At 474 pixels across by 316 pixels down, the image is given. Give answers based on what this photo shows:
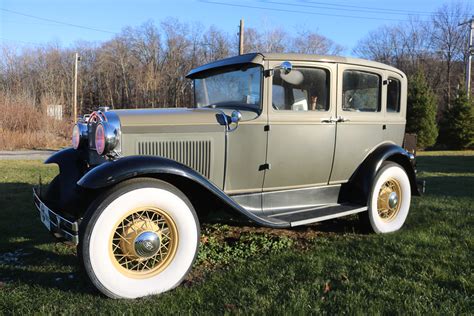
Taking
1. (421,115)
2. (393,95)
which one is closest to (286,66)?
(393,95)

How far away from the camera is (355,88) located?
4.60 meters

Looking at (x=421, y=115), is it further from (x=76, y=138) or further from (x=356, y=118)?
(x=76, y=138)

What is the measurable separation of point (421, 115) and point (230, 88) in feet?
73.0

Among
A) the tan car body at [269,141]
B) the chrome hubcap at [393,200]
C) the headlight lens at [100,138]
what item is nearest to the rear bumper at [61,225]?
the headlight lens at [100,138]

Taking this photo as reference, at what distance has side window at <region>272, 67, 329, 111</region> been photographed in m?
4.05

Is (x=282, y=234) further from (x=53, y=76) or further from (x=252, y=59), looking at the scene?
(x=53, y=76)

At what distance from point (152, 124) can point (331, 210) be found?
2051 mm

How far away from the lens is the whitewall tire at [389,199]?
15.0 ft

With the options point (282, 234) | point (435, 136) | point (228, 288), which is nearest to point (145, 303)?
point (228, 288)

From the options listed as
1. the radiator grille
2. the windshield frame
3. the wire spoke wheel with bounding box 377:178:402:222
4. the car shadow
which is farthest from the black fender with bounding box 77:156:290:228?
the wire spoke wheel with bounding box 377:178:402:222

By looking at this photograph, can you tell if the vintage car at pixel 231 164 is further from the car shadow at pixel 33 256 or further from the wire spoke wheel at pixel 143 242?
the car shadow at pixel 33 256

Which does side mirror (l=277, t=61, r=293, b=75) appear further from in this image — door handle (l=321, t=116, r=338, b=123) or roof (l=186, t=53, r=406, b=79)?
door handle (l=321, t=116, r=338, b=123)

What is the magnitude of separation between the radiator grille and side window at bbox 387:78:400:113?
8.33 feet

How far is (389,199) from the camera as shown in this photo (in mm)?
4762
